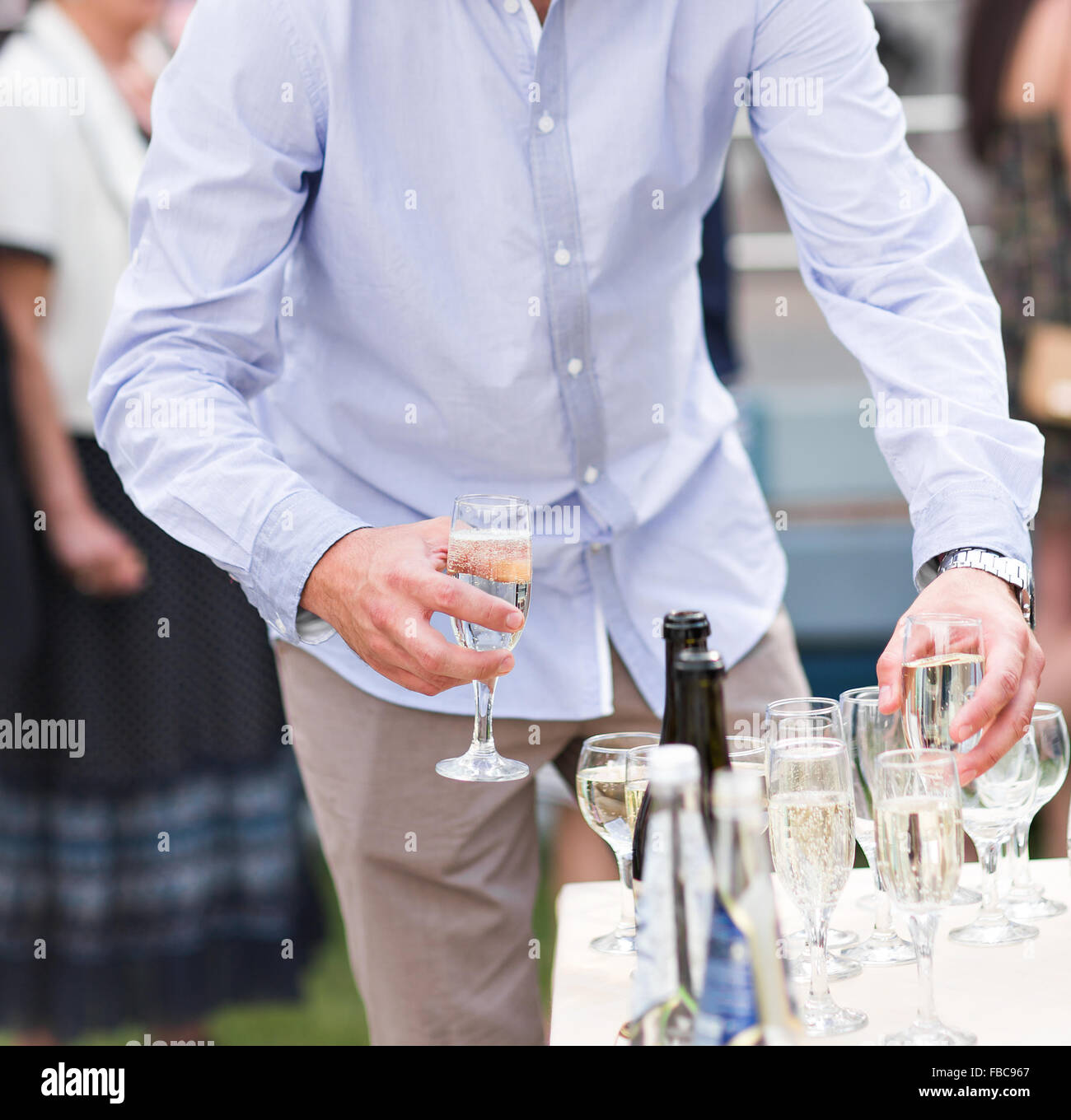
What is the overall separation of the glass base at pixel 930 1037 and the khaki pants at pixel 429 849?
0.69 m

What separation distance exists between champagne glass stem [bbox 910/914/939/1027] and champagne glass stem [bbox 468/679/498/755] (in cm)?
44

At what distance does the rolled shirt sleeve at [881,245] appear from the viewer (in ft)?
4.69

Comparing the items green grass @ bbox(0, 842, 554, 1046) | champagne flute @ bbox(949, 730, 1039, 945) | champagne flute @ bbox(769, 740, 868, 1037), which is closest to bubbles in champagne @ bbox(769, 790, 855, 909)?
champagne flute @ bbox(769, 740, 868, 1037)

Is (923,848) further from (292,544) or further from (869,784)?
(292,544)

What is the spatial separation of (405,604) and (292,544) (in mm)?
155

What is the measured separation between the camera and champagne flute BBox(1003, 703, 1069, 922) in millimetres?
1254

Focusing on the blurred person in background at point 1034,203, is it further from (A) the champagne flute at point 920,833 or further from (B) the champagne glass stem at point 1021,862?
(A) the champagne flute at point 920,833

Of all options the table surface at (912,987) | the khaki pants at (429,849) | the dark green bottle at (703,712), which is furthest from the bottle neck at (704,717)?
the khaki pants at (429,849)

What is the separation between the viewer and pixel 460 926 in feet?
5.40

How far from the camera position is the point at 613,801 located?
1189mm

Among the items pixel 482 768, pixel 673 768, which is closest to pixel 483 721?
pixel 482 768

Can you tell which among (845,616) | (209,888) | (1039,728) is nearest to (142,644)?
(209,888)

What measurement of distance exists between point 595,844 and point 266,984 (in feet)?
3.08

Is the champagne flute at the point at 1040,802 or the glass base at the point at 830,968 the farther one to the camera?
the champagne flute at the point at 1040,802
